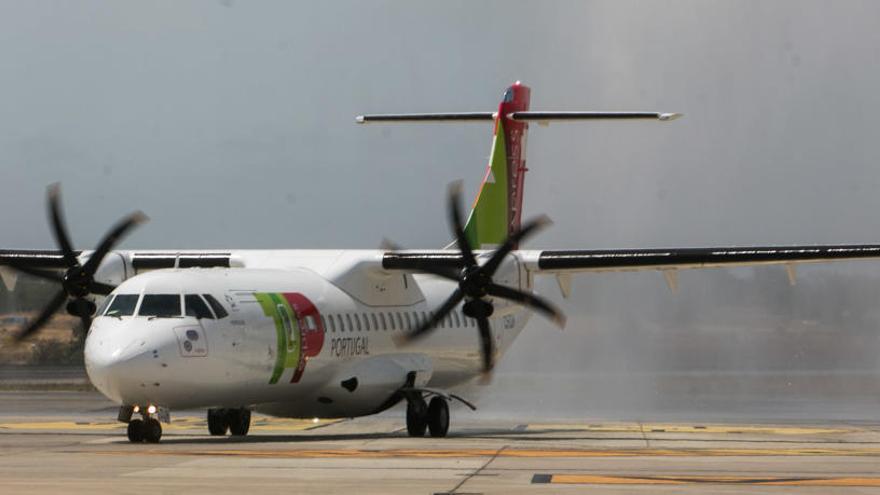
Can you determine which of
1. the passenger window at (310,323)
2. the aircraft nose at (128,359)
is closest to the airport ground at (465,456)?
the aircraft nose at (128,359)

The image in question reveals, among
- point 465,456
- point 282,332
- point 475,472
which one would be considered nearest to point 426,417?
point 282,332

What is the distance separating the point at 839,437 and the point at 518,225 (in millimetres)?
9873

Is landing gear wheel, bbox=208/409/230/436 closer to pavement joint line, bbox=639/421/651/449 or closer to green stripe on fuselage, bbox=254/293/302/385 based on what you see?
green stripe on fuselage, bbox=254/293/302/385

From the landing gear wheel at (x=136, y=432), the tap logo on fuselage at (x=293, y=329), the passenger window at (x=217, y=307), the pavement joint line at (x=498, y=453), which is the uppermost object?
A: the passenger window at (x=217, y=307)

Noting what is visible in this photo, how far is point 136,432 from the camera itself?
21500 mm

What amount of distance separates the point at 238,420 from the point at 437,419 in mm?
3466

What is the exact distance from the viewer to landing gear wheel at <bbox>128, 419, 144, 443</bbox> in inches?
845

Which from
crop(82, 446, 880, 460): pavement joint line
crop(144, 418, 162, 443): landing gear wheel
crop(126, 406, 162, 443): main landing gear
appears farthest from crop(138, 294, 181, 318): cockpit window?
crop(82, 446, 880, 460): pavement joint line

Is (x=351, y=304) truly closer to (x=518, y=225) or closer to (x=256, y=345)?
(x=256, y=345)

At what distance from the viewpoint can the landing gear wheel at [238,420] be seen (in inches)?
1017

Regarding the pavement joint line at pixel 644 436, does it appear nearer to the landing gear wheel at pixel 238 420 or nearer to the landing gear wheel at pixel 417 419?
the landing gear wheel at pixel 417 419

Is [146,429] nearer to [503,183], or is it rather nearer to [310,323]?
[310,323]

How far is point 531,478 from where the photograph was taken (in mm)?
15078

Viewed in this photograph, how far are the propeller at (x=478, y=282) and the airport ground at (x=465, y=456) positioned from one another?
2.07 meters
